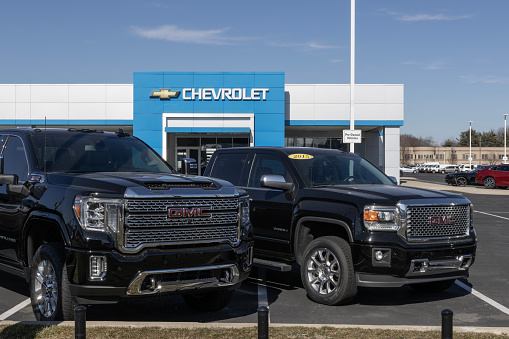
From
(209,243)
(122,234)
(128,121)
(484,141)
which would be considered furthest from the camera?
(484,141)

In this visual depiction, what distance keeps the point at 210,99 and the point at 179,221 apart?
30812 millimetres

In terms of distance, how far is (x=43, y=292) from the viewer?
6.14 metres

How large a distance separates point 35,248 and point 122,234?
4.84ft

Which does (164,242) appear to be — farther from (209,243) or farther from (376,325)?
(376,325)

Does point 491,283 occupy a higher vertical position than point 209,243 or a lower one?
lower

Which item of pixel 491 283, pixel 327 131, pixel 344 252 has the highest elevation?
pixel 327 131

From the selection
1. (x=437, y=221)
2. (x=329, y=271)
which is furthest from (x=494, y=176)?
(x=329, y=271)

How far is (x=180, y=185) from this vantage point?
589 cm

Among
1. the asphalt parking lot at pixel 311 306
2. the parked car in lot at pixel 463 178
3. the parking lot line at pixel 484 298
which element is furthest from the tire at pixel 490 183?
the parking lot line at pixel 484 298

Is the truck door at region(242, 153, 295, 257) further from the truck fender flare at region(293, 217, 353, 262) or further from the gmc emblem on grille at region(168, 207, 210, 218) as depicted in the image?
the gmc emblem on grille at region(168, 207, 210, 218)

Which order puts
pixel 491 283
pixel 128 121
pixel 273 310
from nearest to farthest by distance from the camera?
1. pixel 273 310
2. pixel 491 283
3. pixel 128 121

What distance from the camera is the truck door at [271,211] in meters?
8.10

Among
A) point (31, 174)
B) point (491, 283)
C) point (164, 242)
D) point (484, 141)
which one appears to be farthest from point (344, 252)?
point (484, 141)

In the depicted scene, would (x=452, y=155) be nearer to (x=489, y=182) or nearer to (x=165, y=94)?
(x=489, y=182)
